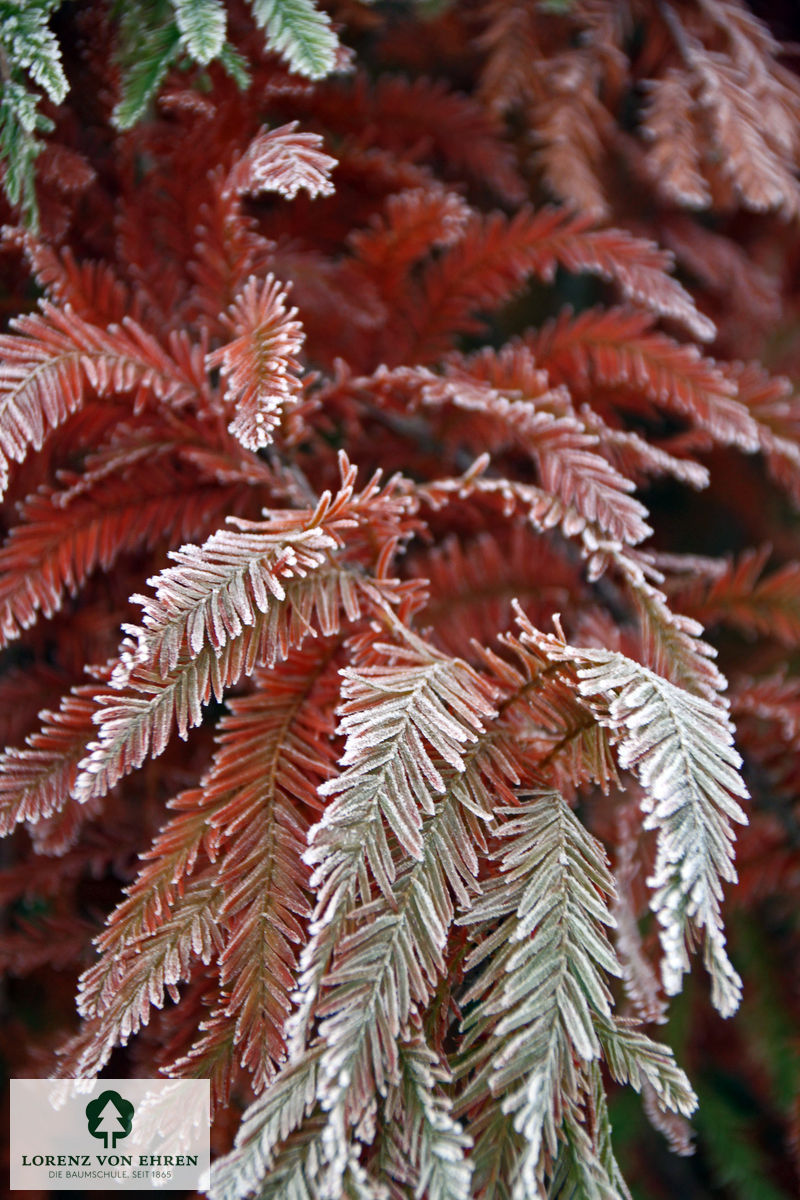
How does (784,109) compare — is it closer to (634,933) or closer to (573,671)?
(573,671)

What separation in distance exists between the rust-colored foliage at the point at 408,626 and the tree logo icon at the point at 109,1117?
0.03 m

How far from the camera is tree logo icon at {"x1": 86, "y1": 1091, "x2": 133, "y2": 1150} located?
62cm

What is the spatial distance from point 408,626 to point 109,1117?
1.38ft

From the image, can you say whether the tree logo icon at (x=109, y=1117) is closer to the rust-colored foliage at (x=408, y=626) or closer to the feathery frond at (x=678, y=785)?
the rust-colored foliage at (x=408, y=626)

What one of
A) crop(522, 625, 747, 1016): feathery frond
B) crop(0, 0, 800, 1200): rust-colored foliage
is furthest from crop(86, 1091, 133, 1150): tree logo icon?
crop(522, 625, 747, 1016): feathery frond

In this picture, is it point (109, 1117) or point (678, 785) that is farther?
point (109, 1117)

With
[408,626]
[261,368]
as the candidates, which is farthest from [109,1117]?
[261,368]

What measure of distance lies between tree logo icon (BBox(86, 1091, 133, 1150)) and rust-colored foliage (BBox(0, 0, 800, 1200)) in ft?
0.11

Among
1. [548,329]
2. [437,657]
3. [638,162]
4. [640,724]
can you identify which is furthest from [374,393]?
[638,162]

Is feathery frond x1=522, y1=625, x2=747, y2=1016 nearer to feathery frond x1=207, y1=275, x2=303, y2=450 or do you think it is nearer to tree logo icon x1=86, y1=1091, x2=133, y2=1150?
feathery frond x1=207, y1=275, x2=303, y2=450

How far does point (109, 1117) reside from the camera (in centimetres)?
62

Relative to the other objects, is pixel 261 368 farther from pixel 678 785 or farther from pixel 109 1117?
pixel 109 1117

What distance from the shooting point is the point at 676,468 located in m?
0.70

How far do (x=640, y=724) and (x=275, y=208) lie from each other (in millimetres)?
777
